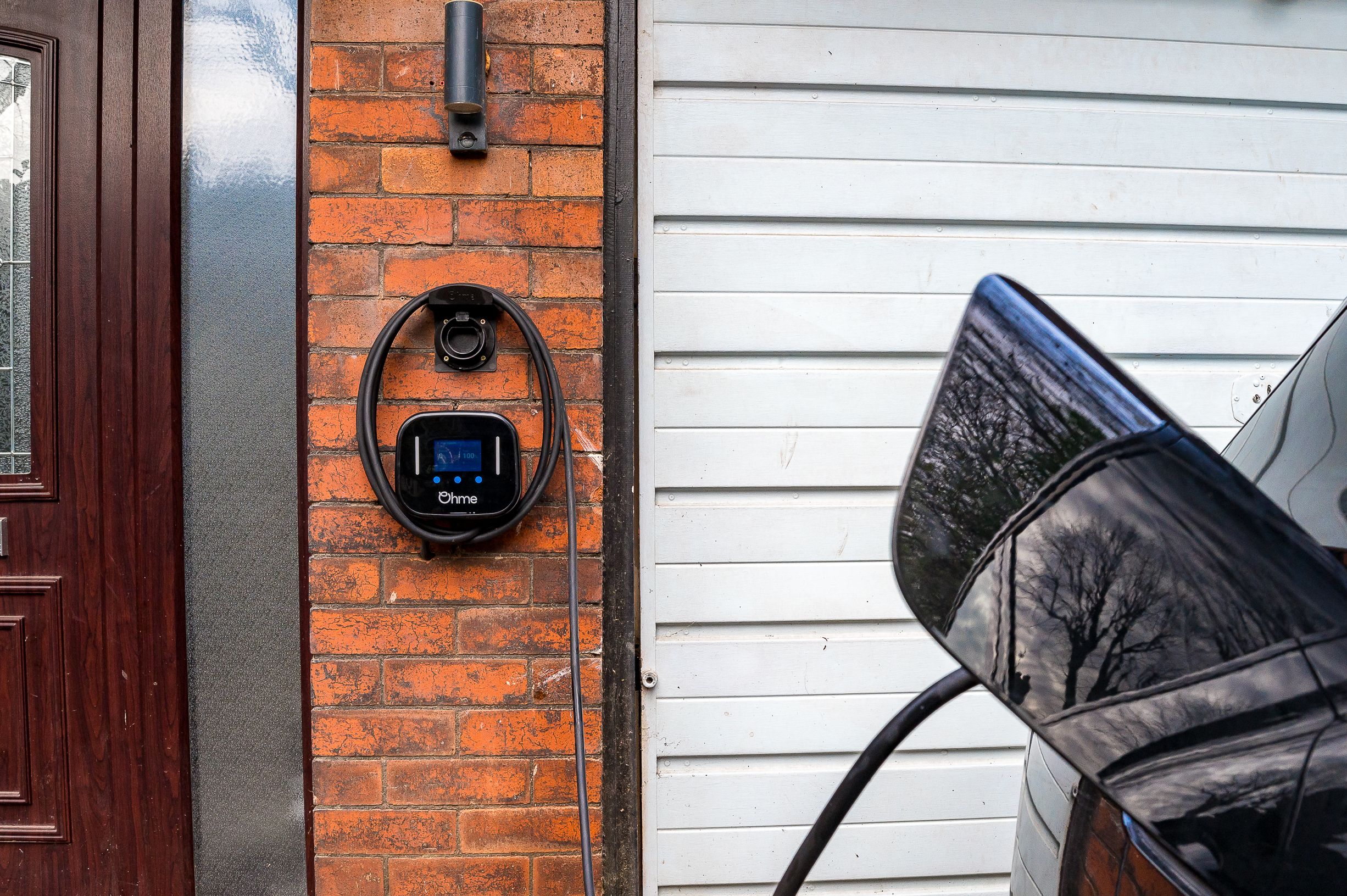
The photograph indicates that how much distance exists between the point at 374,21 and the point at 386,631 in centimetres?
128

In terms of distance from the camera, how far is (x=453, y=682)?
1.66 metres

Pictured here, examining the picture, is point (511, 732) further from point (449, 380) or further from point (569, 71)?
point (569, 71)

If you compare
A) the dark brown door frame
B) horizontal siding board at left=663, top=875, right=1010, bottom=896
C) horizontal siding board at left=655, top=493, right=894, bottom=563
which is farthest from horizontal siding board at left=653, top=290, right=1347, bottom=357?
horizontal siding board at left=663, top=875, right=1010, bottom=896

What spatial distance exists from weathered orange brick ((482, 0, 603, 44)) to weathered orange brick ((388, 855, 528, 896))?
1.76m

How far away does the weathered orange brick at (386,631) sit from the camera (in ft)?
5.42

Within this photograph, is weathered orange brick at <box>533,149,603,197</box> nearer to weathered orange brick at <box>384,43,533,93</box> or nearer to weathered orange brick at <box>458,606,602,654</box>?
weathered orange brick at <box>384,43,533,93</box>

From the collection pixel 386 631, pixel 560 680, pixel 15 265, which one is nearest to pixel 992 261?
pixel 560 680

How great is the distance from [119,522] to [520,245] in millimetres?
1133

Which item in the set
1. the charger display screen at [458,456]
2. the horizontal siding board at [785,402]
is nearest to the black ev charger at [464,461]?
the charger display screen at [458,456]

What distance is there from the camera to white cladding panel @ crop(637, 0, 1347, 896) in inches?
70.4

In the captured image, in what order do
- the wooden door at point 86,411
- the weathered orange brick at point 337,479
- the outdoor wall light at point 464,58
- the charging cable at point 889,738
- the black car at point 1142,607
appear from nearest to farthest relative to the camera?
1. the black car at point 1142,607
2. the charging cable at point 889,738
3. the outdoor wall light at point 464,58
4. the weathered orange brick at point 337,479
5. the wooden door at point 86,411

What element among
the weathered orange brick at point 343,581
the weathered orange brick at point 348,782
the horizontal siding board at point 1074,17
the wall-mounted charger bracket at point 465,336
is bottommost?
the weathered orange brick at point 348,782

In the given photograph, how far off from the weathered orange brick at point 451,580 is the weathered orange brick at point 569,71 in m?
1.01

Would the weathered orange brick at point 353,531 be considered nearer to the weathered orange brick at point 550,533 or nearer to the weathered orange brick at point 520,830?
the weathered orange brick at point 550,533
